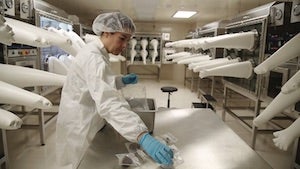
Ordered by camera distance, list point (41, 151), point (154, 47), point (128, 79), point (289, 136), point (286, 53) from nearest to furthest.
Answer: point (289, 136)
point (286, 53)
point (128, 79)
point (41, 151)
point (154, 47)

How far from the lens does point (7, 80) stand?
1.28m

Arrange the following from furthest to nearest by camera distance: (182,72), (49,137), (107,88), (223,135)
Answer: (182,72)
(49,137)
(223,135)
(107,88)

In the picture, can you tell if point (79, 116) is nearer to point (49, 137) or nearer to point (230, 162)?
point (230, 162)

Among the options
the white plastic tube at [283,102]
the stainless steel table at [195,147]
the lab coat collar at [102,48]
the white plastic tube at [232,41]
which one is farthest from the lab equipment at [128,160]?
the white plastic tube at [232,41]

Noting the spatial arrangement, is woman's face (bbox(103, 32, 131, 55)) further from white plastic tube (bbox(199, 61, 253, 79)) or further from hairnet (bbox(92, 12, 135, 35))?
white plastic tube (bbox(199, 61, 253, 79))

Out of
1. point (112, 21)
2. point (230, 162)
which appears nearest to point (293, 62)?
point (230, 162)

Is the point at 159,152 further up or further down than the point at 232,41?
further down

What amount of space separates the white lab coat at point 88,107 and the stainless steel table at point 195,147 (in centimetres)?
10

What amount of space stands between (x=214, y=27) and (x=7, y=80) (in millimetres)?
2838

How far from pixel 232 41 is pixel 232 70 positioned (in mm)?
276

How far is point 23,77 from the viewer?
1354mm

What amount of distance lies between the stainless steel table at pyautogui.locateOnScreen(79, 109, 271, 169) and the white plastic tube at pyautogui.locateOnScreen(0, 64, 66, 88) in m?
0.65

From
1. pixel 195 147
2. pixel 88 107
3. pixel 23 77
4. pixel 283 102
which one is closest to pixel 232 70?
pixel 283 102

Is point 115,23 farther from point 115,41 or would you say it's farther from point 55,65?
point 55,65
